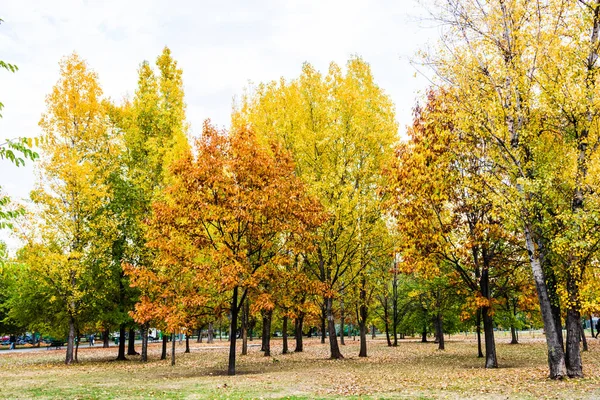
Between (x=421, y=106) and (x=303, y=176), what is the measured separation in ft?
23.2

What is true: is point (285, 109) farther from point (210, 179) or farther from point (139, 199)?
point (139, 199)

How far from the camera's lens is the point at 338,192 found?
944 inches

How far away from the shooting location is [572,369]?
1412 cm

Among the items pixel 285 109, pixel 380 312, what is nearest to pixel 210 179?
pixel 285 109

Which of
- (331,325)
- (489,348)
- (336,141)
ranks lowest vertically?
(489,348)

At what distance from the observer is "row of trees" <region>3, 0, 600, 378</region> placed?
48.0 ft

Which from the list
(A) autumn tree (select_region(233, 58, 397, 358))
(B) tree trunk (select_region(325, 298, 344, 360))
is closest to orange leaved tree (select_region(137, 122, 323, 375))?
(A) autumn tree (select_region(233, 58, 397, 358))

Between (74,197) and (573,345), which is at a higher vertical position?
(74,197)

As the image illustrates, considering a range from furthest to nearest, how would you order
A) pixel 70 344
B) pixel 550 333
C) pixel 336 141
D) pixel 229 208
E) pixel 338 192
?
pixel 70 344 < pixel 336 141 < pixel 338 192 < pixel 229 208 < pixel 550 333

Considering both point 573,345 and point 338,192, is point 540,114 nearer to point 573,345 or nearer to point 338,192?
point 573,345

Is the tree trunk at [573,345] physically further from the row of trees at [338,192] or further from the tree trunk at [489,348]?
the tree trunk at [489,348]

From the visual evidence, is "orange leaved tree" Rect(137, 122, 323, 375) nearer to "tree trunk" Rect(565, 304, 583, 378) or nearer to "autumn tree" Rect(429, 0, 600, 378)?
"autumn tree" Rect(429, 0, 600, 378)

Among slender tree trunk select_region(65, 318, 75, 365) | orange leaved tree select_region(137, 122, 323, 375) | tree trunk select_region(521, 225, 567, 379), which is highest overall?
orange leaved tree select_region(137, 122, 323, 375)

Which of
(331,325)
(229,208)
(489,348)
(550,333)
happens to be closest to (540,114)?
(550,333)
